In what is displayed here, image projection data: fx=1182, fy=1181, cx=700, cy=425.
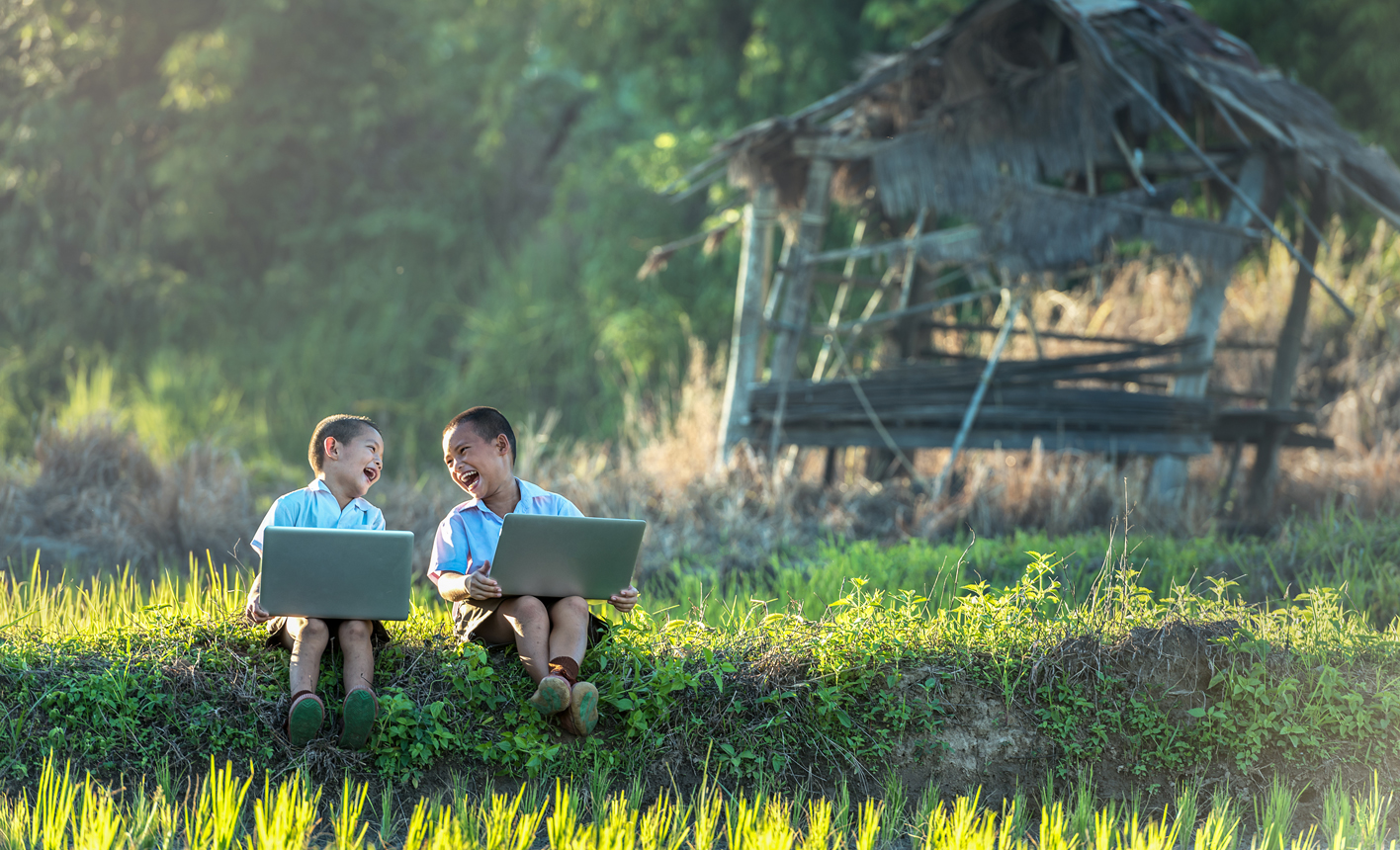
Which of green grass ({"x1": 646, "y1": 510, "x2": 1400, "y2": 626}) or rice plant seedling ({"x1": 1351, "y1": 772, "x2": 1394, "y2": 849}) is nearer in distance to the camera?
rice plant seedling ({"x1": 1351, "y1": 772, "x2": 1394, "y2": 849})

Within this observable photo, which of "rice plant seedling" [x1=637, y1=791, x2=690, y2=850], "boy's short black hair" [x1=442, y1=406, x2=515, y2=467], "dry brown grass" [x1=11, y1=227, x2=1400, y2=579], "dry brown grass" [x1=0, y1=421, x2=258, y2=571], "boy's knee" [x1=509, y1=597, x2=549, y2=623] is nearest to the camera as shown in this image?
"rice plant seedling" [x1=637, y1=791, x2=690, y2=850]

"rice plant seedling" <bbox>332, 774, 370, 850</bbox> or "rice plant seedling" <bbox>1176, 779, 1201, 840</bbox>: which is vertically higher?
"rice plant seedling" <bbox>1176, 779, 1201, 840</bbox>

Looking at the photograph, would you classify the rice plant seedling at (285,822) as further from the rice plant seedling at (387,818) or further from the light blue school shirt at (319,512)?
the light blue school shirt at (319,512)

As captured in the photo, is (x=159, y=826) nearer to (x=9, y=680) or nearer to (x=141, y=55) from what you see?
(x=9, y=680)

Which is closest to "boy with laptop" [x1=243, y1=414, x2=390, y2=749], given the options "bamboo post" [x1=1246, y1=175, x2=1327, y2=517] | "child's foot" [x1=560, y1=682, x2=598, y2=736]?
"child's foot" [x1=560, y1=682, x2=598, y2=736]

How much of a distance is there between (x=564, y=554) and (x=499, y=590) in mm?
238

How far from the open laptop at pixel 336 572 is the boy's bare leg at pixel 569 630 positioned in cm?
50

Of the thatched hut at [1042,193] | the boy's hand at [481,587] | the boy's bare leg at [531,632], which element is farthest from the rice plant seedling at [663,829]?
the thatched hut at [1042,193]

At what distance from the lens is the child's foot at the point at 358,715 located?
12.2 feet

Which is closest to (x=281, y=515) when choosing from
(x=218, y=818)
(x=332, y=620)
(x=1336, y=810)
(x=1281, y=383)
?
(x=332, y=620)

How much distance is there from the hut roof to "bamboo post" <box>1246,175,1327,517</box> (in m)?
0.72

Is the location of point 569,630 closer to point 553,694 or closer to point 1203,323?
point 553,694

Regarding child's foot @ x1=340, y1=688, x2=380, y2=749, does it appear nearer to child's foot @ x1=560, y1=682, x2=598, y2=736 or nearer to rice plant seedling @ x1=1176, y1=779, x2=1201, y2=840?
child's foot @ x1=560, y1=682, x2=598, y2=736

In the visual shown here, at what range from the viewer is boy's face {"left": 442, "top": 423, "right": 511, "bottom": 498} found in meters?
4.11
